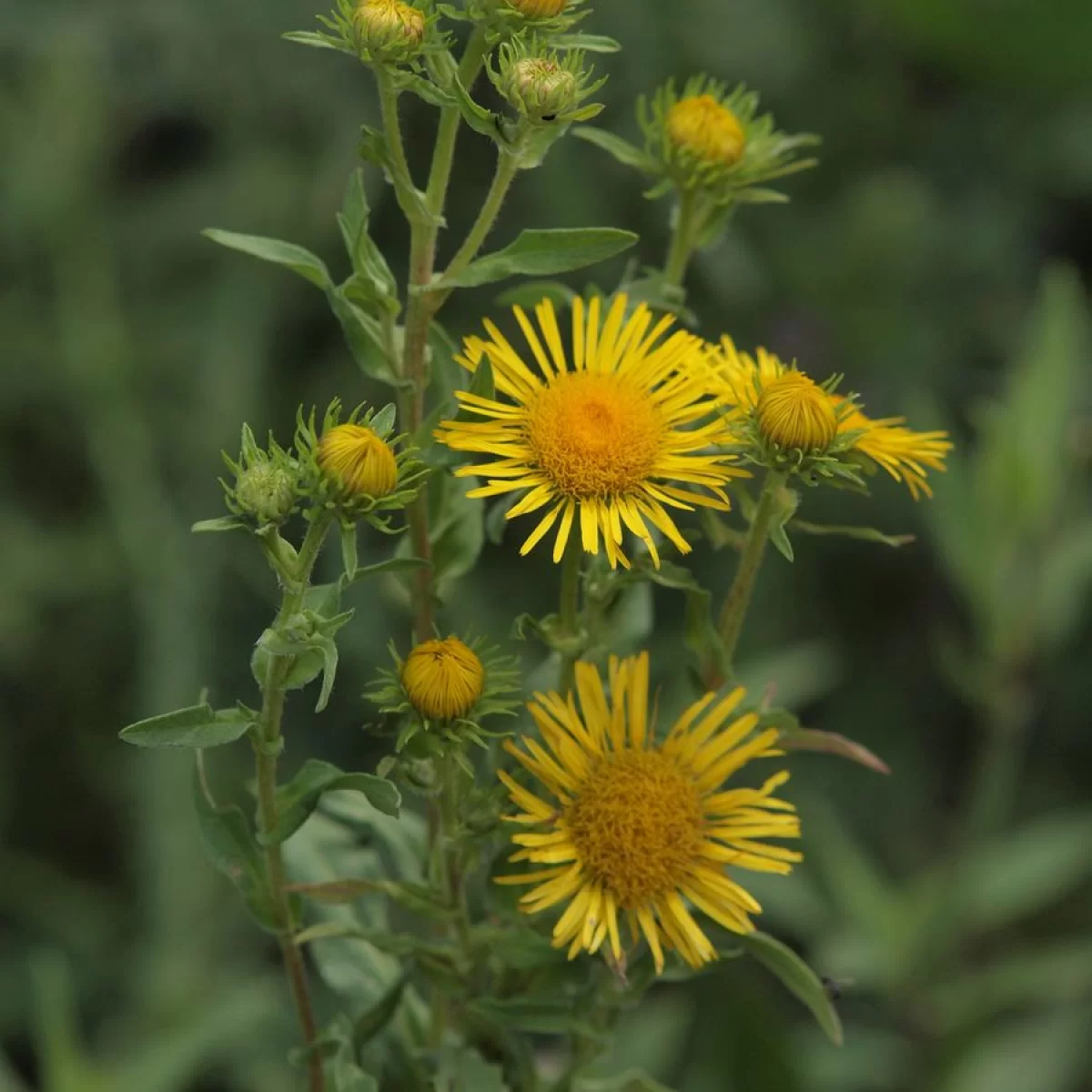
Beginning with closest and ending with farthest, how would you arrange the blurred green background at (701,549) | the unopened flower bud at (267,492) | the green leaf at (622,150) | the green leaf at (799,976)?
the unopened flower bud at (267,492) < the green leaf at (799,976) < the green leaf at (622,150) < the blurred green background at (701,549)

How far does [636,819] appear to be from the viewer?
140cm

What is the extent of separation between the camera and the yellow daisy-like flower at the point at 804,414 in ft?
4.34

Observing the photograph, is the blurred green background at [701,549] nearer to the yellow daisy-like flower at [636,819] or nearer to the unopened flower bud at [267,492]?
the yellow daisy-like flower at [636,819]

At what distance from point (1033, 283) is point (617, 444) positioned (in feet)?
8.18

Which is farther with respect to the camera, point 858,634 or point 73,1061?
point 858,634

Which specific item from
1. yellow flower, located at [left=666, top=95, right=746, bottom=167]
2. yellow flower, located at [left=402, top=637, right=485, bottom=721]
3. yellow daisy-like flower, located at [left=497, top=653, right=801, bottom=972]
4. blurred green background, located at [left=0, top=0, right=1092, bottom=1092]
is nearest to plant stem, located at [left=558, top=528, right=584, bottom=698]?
yellow daisy-like flower, located at [left=497, top=653, right=801, bottom=972]

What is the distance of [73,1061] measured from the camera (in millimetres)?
2275

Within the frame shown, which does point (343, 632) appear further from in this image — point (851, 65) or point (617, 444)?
point (851, 65)

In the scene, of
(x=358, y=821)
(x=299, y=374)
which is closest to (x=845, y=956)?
(x=358, y=821)

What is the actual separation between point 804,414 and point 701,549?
5.57ft

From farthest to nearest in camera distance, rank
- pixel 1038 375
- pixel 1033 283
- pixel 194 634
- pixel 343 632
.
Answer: pixel 1033 283, pixel 194 634, pixel 343 632, pixel 1038 375

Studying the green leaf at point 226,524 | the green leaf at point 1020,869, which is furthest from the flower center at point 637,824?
the green leaf at point 1020,869

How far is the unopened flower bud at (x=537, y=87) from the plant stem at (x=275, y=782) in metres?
0.39

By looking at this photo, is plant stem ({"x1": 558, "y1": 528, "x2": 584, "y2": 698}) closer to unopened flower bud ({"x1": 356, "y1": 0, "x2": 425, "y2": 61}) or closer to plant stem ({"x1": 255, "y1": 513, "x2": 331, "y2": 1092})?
plant stem ({"x1": 255, "y1": 513, "x2": 331, "y2": 1092})
